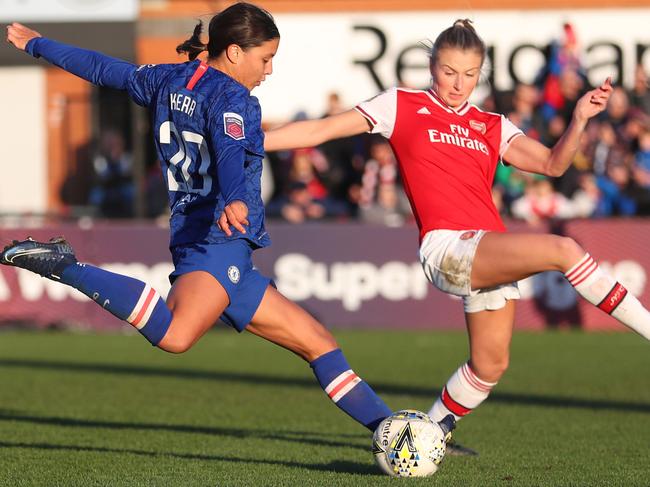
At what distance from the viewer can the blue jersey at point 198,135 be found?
5.71m

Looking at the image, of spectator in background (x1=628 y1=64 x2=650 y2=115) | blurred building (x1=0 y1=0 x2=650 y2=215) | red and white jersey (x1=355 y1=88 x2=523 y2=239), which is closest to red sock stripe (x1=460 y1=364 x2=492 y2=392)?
red and white jersey (x1=355 y1=88 x2=523 y2=239)

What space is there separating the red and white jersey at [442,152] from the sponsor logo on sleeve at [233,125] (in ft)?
3.38

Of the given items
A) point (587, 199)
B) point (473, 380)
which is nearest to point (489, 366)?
point (473, 380)

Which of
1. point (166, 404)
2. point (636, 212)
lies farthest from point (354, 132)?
point (636, 212)

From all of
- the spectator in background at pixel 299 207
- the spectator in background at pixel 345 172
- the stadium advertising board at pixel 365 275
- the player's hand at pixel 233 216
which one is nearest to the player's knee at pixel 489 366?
the player's hand at pixel 233 216

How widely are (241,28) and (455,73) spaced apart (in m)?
1.18

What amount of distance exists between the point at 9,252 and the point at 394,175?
11640 millimetres

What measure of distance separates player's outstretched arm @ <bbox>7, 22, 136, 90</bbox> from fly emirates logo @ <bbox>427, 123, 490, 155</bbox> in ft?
5.04

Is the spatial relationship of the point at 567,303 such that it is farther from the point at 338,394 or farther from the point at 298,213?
the point at 338,394

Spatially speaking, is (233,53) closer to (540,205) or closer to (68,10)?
(540,205)

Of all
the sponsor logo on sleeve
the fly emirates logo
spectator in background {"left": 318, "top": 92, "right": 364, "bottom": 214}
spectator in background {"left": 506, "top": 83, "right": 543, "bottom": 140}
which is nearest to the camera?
the sponsor logo on sleeve

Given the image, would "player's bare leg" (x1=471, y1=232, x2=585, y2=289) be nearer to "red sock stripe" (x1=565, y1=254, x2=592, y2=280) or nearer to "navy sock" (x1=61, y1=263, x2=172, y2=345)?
"red sock stripe" (x1=565, y1=254, x2=592, y2=280)

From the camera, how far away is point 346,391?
625 cm

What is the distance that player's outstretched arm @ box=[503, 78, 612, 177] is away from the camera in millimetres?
6297
